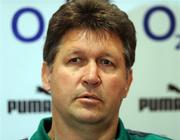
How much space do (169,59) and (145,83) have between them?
0.48ft

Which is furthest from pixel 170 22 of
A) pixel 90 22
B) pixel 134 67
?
pixel 90 22

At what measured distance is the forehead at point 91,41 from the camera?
39.4 inches

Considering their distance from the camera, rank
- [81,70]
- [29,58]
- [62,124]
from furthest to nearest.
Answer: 1. [29,58]
2. [62,124]
3. [81,70]

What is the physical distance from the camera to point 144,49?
151 cm

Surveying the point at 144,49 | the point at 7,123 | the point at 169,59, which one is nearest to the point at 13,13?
the point at 7,123

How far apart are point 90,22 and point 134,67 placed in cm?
54

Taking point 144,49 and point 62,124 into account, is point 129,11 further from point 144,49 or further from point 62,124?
point 62,124

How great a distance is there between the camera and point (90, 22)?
102cm

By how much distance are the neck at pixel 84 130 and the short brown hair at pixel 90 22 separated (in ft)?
0.63

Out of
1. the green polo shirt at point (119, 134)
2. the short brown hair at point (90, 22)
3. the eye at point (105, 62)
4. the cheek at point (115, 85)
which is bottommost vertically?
the green polo shirt at point (119, 134)

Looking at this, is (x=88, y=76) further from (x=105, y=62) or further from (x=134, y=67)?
(x=134, y=67)

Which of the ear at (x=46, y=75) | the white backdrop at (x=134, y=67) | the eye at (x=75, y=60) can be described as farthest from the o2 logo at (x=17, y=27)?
the eye at (x=75, y=60)

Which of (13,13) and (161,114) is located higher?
(13,13)

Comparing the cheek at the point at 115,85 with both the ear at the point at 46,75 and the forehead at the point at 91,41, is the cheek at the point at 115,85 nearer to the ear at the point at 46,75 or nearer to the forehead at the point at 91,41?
the forehead at the point at 91,41
